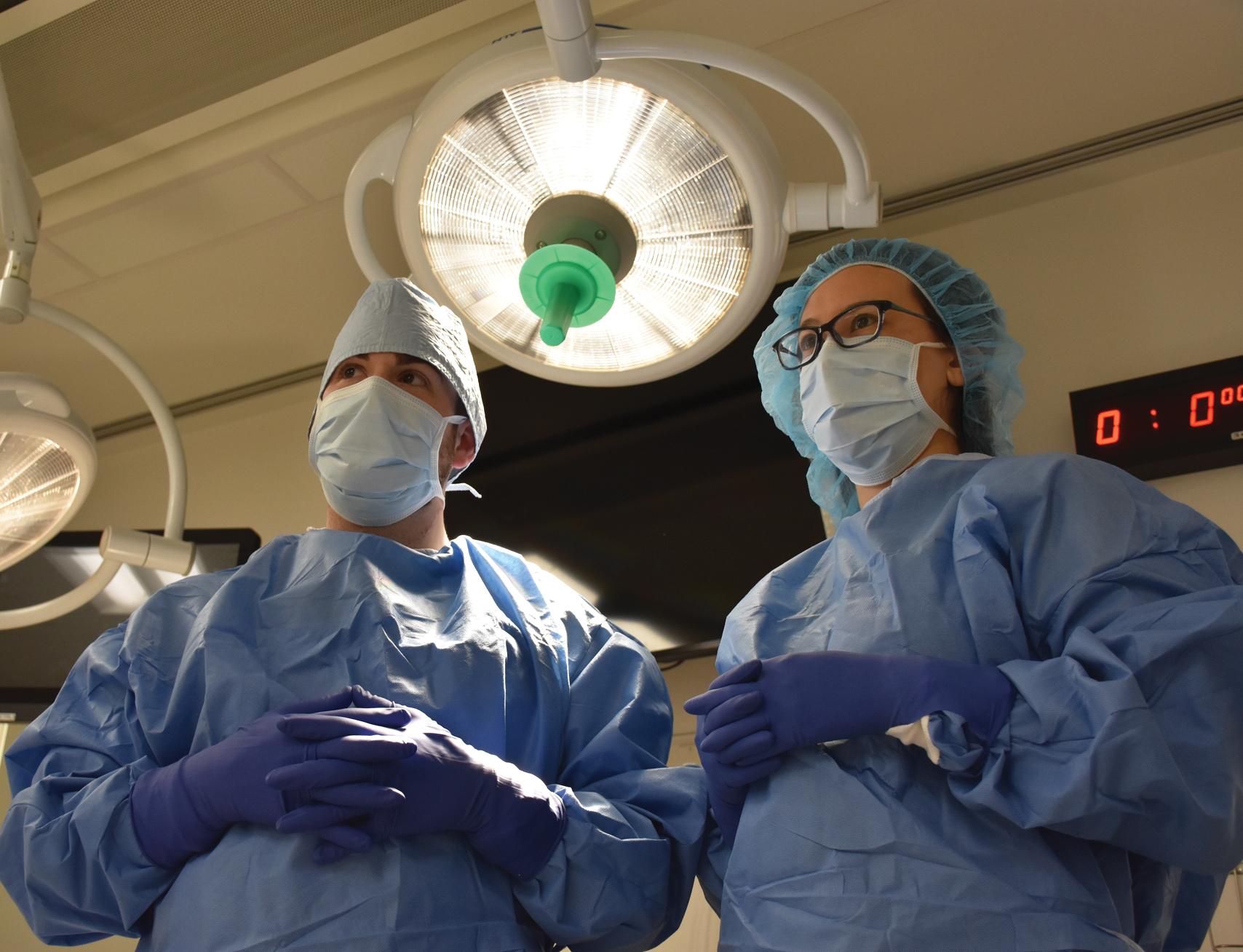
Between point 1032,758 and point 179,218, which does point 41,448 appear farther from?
point 1032,758

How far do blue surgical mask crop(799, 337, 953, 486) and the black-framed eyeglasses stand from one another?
0.05ft

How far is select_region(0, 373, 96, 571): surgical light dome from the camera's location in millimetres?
1923

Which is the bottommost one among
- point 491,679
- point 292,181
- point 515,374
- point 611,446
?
point 491,679

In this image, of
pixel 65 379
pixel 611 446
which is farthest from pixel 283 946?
pixel 65 379

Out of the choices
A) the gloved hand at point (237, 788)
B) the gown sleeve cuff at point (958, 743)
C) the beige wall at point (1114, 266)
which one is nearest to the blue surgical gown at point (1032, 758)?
the gown sleeve cuff at point (958, 743)

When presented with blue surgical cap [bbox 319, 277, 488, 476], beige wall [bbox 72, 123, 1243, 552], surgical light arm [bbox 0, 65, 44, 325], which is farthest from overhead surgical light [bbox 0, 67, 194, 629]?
beige wall [bbox 72, 123, 1243, 552]

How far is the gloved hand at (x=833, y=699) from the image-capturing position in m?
1.14

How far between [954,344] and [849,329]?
15 cm

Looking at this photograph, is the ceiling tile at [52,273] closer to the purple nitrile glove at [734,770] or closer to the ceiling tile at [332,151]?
the ceiling tile at [332,151]

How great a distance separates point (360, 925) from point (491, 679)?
0.33 metres

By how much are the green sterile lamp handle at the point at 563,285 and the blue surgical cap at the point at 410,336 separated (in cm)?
17

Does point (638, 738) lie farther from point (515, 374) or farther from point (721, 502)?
point (515, 374)

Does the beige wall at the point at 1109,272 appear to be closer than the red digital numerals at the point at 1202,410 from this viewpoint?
No

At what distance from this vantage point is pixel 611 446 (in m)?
2.58
